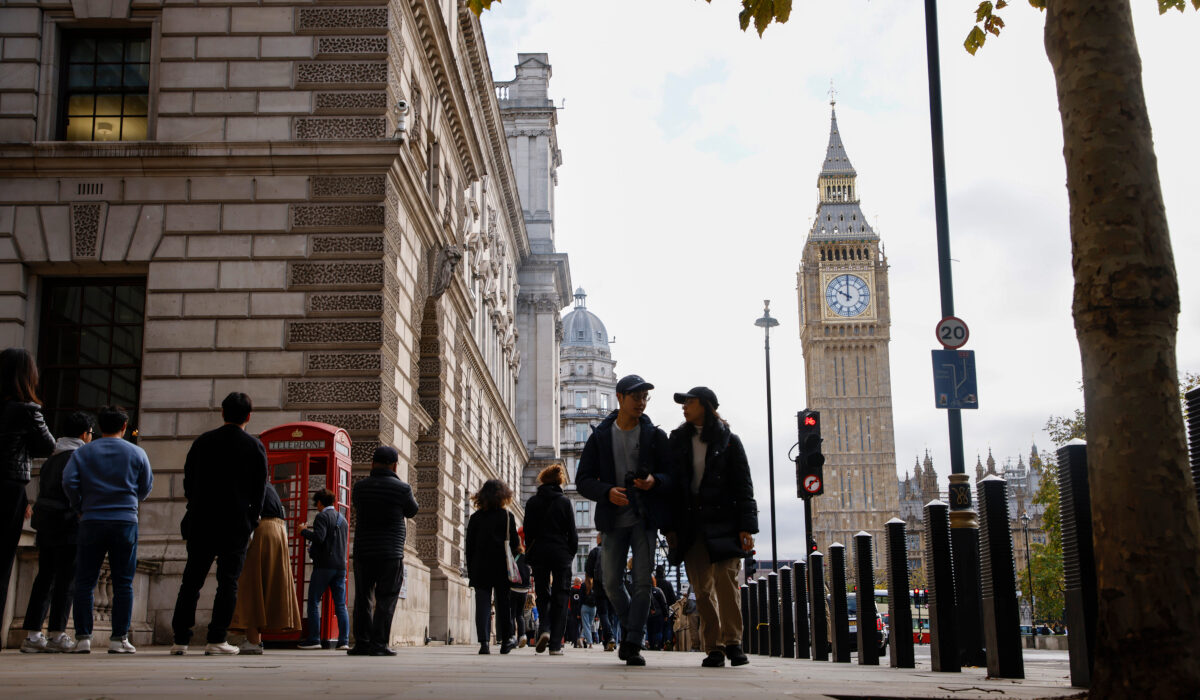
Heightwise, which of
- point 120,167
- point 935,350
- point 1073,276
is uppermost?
point 120,167

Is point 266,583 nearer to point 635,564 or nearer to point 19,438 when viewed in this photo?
point 19,438

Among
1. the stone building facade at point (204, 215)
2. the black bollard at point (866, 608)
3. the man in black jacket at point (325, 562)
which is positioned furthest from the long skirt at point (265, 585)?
the black bollard at point (866, 608)

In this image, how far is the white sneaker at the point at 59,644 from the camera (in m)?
10.0

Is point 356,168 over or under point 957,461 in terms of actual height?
over

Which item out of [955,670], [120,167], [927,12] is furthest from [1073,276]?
[120,167]

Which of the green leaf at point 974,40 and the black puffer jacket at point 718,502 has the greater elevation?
Result: the green leaf at point 974,40

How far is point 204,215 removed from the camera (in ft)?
54.9

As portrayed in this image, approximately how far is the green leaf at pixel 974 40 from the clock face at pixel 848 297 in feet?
462

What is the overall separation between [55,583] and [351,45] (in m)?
9.51

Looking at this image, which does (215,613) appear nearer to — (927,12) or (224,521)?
(224,521)

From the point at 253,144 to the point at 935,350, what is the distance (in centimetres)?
942

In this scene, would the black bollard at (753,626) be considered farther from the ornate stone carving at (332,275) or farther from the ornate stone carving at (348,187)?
the ornate stone carving at (348,187)

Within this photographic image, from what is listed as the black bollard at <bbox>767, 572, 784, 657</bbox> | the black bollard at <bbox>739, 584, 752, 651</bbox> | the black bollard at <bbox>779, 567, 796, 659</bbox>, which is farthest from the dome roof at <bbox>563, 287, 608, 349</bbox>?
the black bollard at <bbox>779, 567, 796, 659</bbox>

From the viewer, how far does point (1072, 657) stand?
7750 millimetres
